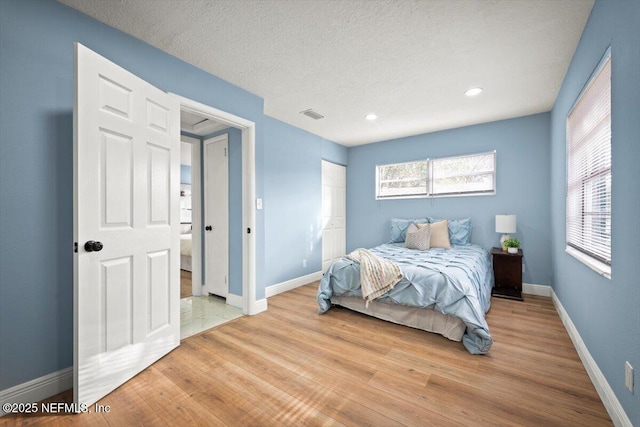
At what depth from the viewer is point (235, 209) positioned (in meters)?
3.60

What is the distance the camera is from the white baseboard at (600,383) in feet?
4.72

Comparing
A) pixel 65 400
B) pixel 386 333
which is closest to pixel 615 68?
pixel 386 333

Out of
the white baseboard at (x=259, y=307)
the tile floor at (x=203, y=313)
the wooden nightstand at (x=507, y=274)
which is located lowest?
the tile floor at (x=203, y=313)

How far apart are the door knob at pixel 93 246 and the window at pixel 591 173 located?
3.06m

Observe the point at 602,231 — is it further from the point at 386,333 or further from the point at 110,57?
the point at 110,57

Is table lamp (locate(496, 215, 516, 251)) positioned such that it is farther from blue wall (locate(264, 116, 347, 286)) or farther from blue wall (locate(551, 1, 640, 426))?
blue wall (locate(264, 116, 347, 286))

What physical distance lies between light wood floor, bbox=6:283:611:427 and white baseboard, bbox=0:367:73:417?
0.24ft

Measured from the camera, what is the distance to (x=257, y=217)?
328cm

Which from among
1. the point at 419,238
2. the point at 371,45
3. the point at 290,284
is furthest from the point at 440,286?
the point at 290,284

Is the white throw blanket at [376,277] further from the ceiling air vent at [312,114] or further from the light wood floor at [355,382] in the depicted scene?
the ceiling air vent at [312,114]

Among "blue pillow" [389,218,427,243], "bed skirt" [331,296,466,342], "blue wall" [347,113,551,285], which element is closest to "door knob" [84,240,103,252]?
"bed skirt" [331,296,466,342]

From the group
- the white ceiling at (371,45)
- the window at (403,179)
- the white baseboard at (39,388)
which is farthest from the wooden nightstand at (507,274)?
the white baseboard at (39,388)

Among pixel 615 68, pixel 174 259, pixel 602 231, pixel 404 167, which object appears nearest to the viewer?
pixel 615 68

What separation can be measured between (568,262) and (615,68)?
1915mm
